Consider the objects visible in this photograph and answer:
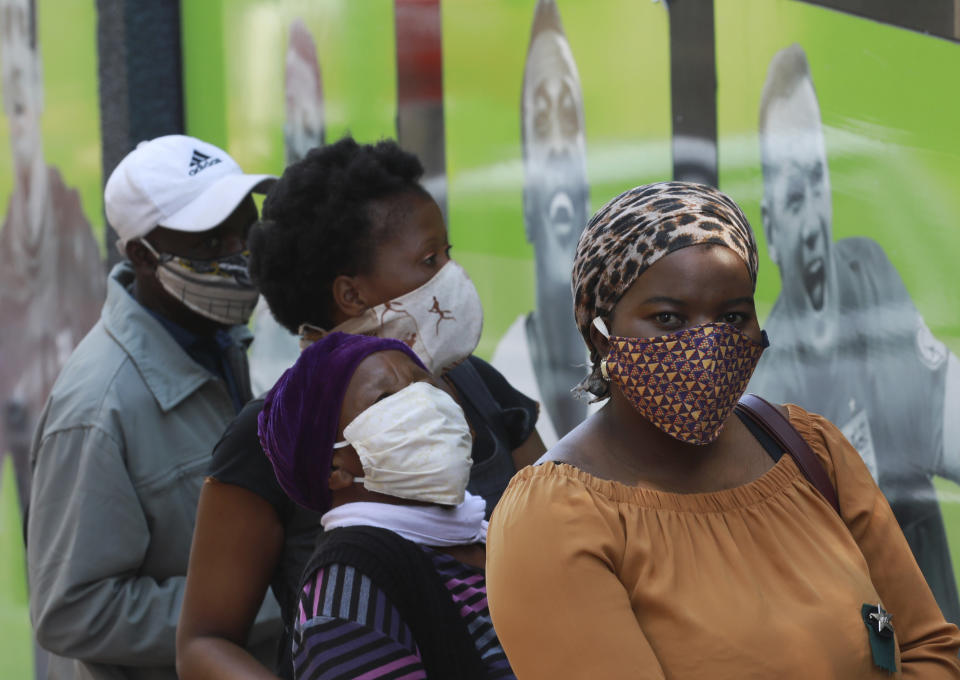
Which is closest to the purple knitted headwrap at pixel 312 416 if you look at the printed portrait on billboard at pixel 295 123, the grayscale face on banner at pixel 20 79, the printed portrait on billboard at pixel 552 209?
the printed portrait on billboard at pixel 552 209

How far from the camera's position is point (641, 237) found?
82.6 inches

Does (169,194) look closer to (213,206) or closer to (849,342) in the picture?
(213,206)

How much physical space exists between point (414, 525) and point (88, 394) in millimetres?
1349

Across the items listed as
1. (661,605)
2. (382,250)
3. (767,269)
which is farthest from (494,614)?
(767,269)

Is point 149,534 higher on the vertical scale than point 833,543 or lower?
lower

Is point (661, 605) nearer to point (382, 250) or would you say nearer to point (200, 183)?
point (382, 250)

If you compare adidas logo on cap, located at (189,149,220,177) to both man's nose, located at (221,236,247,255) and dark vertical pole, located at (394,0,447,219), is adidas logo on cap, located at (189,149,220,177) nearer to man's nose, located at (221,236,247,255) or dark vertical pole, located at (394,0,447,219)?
man's nose, located at (221,236,247,255)

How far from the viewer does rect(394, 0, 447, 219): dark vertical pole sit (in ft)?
15.6

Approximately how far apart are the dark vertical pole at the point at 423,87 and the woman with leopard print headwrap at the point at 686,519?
2.61m

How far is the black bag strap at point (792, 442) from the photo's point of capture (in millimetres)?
2184

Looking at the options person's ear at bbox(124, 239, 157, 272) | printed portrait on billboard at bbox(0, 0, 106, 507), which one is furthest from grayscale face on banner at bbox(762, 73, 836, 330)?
printed portrait on billboard at bbox(0, 0, 106, 507)

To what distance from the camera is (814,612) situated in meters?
1.97

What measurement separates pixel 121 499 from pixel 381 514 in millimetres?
1169

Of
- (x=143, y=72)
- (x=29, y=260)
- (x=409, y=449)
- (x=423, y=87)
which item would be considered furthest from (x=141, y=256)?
(x=29, y=260)
